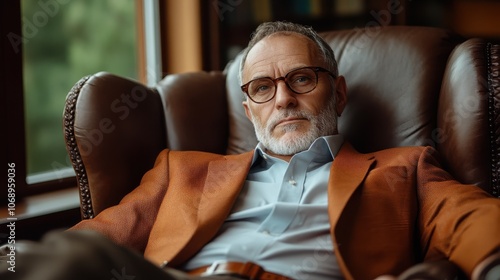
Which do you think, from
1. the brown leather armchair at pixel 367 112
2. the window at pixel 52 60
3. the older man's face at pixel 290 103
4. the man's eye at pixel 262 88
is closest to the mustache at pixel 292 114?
the older man's face at pixel 290 103

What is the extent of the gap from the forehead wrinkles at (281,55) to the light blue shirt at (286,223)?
9.5 inches

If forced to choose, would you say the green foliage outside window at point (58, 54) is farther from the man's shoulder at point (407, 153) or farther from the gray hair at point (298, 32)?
the man's shoulder at point (407, 153)

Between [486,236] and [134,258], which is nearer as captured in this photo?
[134,258]

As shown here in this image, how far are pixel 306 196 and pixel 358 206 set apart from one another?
146mm

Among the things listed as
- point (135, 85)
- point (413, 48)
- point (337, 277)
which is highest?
point (413, 48)

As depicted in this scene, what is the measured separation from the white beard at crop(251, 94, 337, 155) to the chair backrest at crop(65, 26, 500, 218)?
0.48 ft

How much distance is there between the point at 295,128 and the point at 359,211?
0.34 meters

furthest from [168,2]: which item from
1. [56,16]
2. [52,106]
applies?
[52,106]

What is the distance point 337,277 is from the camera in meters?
1.44

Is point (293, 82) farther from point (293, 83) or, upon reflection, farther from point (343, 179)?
point (343, 179)

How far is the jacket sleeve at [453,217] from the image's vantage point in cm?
130

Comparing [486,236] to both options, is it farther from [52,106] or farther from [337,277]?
[52,106]

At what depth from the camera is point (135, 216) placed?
1661 mm

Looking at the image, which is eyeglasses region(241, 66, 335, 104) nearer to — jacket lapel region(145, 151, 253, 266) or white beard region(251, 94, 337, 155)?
white beard region(251, 94, 337, 155)
